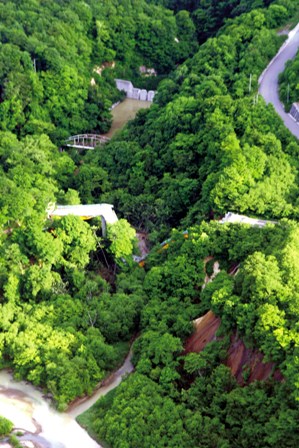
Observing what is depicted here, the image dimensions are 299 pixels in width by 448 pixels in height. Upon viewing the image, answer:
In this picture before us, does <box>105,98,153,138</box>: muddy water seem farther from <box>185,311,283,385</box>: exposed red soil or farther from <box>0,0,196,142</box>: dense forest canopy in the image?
<box>185,311,283,385</box>: exposed red soil

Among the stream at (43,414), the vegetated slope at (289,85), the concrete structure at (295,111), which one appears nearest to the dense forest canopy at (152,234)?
the stream at (43,414)

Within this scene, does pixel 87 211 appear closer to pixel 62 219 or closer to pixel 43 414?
pixel 62 219

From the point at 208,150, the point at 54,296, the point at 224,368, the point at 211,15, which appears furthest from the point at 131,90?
the point at 224,368

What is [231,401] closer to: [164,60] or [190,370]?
[190,370]

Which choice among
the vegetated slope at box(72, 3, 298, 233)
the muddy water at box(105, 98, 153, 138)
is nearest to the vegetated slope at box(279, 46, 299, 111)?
the vegetated slope at box(72, 3, 298, 233)

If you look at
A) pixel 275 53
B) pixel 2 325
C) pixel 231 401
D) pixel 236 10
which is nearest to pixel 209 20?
pixel 236 10

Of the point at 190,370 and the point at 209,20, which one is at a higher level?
the point at 209,20
